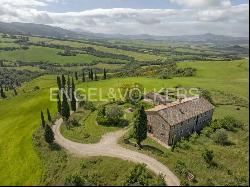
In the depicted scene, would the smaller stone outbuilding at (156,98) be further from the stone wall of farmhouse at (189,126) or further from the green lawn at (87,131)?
the green lawn at (87,131)

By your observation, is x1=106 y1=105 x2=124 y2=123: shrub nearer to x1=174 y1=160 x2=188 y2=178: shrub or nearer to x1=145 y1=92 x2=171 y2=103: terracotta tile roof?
x1=145 y1=92 x2=171 y2=103: terracotta tile roof

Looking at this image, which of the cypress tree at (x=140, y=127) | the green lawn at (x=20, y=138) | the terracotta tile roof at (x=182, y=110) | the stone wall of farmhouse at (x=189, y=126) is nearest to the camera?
the green lawn at (x=20, y=138)

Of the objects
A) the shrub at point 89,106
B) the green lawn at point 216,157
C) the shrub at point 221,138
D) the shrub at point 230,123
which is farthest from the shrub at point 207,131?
the shrub at point 89,106

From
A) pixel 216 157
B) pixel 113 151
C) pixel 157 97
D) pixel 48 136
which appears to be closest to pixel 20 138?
pixel 48 136

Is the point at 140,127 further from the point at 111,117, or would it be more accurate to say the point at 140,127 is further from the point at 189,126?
the point at 111,117

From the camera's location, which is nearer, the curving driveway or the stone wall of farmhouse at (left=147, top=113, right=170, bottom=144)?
the curving driveway

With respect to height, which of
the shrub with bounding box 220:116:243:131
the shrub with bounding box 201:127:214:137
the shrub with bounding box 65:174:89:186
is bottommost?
the shrub with bounding box 201:127:214:137

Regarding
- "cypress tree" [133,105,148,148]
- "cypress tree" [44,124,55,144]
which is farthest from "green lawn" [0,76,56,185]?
"cypress tree" [133,105,148,148]

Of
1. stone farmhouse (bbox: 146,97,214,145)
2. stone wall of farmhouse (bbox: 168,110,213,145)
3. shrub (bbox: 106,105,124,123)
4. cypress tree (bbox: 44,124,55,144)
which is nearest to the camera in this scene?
cypress tree (bbox: 44,124,55,144)
